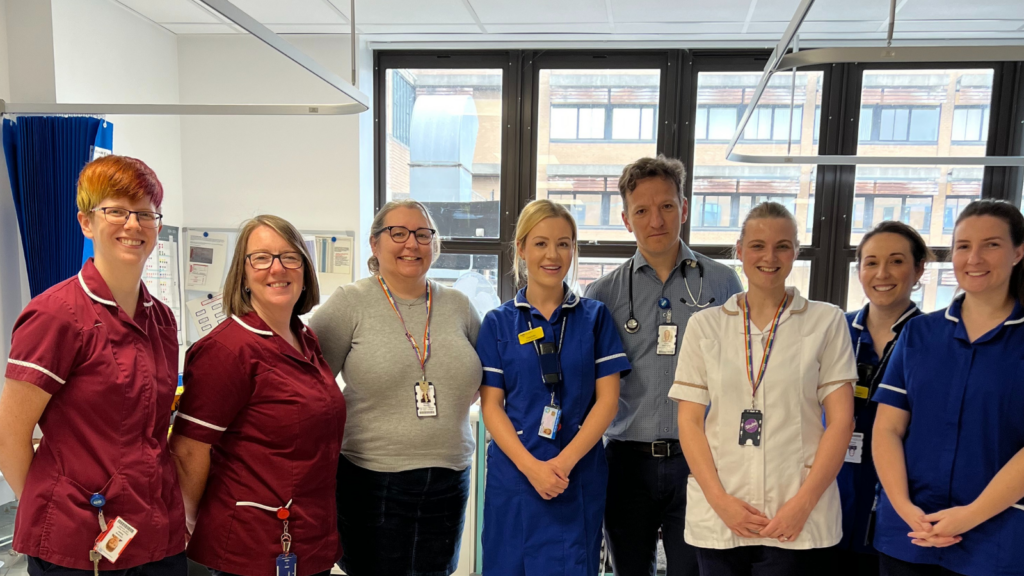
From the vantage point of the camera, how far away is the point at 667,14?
3.28 meters

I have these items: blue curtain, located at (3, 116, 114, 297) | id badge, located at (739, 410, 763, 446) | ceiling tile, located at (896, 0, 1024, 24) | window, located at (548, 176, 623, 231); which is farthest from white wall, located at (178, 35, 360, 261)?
ceiling tile, located at (896, 0, 1024, 24)

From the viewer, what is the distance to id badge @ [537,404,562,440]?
70.1 inches

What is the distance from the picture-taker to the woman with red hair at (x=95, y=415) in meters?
1.33

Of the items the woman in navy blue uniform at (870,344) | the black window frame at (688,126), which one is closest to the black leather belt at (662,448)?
the woman in navy blue uniform at (870,344)

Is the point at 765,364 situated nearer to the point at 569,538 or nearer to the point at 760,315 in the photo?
the point at 760,315

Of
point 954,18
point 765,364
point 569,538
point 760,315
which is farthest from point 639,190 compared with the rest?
point 954,18

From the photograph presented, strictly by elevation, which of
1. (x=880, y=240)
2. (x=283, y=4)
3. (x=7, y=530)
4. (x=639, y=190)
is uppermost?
(x=283, y=4)

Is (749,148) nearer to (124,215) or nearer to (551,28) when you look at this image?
(551,28)

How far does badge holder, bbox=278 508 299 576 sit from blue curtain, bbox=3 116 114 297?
1.81m

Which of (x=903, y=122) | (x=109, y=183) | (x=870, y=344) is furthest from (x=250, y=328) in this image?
(x=903, y=122)

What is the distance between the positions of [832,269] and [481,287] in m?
2.32

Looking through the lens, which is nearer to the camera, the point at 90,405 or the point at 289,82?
the point at 90,405

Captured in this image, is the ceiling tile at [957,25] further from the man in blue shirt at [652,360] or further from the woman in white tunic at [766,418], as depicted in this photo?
the woman in white tunic at [766,418]

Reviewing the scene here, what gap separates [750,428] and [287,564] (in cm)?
127
